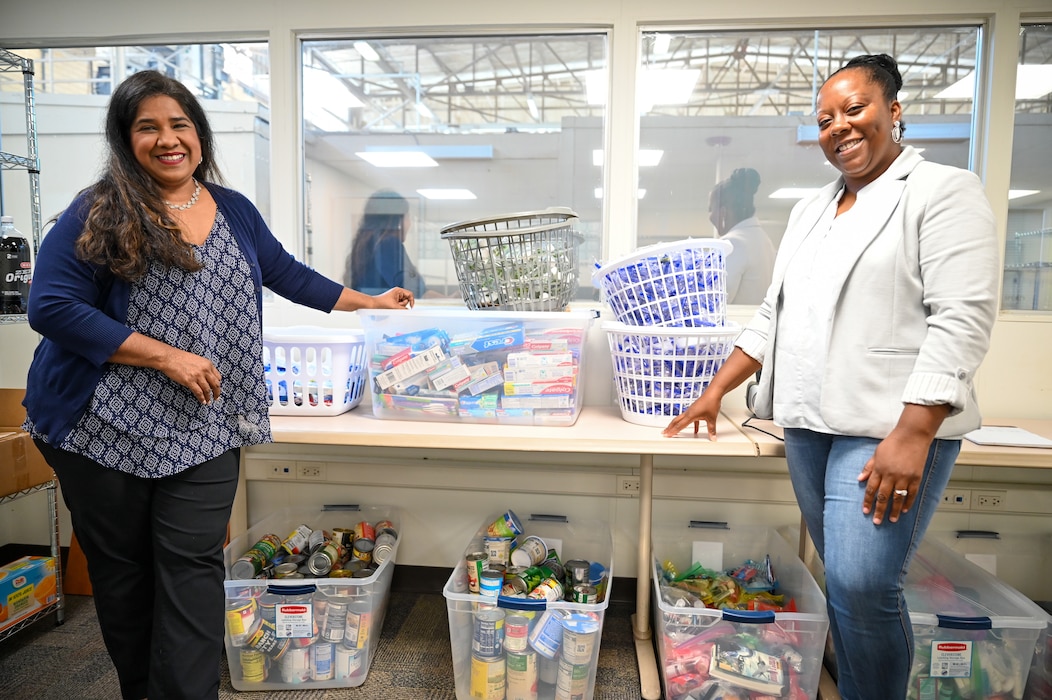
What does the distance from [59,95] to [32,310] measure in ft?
5.89

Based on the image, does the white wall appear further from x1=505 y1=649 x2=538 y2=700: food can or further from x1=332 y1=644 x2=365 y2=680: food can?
x1=505 y1=649 x2=538 y2=700: food can

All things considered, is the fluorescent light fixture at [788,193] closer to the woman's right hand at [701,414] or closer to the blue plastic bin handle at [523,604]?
the woman's right hand at [701,414]

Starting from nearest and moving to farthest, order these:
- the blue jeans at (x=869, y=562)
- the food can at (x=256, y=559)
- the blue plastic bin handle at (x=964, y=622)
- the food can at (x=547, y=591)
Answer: the blue jeans at (x=869, y=562), the blue plastic bin handle at (x=964, y=622), the food can at (x=547, y=591), the food can at (x=256, y=559)

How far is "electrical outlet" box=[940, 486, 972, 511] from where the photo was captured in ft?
6.64

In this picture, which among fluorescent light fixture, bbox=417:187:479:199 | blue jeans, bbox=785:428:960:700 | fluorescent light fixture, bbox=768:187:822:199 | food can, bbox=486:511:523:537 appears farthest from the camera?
fluorescent light fixture, bbox=417:187:479:199

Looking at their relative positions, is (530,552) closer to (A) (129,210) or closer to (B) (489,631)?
(B) (489,631)

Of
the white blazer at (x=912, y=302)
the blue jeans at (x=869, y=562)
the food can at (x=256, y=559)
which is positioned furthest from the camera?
the food can at (x=256, y=559)

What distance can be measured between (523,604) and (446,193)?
1418 millimetres

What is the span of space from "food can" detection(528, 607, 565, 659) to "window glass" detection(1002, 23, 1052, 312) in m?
1.83

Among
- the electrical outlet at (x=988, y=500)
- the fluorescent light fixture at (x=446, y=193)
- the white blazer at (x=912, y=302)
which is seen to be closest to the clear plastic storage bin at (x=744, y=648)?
the white blazer at (x=912, y=302)

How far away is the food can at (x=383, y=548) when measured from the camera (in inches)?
74.9

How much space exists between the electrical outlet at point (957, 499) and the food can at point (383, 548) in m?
1.84

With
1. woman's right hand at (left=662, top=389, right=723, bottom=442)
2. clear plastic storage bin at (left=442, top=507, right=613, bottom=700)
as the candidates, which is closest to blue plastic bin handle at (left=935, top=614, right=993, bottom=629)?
woman's right hand at (left=662, top=389, right=723, bottom=442)

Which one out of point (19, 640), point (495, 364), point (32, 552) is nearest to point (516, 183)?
point (495, 364)
